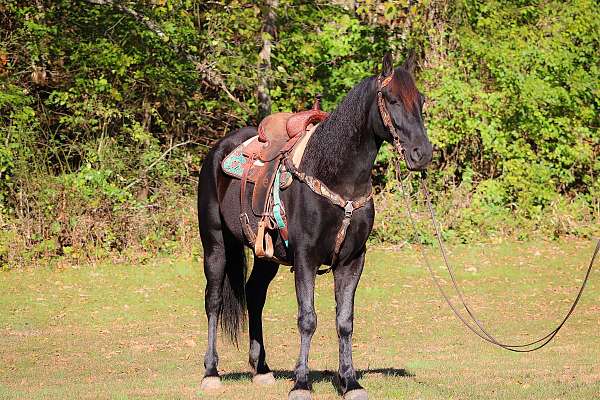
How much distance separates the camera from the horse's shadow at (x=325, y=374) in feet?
24.9

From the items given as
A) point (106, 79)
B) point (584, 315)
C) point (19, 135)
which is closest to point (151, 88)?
point (106, 79)

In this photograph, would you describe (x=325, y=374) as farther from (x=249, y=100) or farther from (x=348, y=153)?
(x=249, y=100)

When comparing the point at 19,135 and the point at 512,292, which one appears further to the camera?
the point at 19,135

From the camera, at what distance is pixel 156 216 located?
55.5 feet

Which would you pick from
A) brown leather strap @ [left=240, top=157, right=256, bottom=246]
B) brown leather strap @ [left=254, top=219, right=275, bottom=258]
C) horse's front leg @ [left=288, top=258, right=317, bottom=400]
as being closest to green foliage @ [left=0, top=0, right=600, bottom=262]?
brown leather strap @ [left=240, top=157, right=256, bottom=246]

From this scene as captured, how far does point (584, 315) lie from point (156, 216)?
791 cm

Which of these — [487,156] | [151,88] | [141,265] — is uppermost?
[151,88]

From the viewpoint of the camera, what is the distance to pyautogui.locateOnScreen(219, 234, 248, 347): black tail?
802 cm

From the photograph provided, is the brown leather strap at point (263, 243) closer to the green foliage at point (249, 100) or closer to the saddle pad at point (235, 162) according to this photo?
the saddle pad at point (235, 162)

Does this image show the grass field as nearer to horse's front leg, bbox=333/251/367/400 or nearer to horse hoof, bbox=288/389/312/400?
horse's front leg, bbox=333/251/367/400

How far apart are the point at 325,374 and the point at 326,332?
3646 millimetres

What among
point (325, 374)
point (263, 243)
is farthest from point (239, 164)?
point (325, 374)

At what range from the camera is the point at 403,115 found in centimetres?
614

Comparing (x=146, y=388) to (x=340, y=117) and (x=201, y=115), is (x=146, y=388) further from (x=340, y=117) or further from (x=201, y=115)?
(x=201, y=115)
